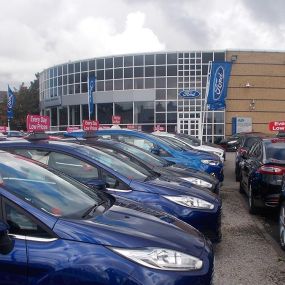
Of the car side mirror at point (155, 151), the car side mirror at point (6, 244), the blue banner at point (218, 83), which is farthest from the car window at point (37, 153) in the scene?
the blue banner at point (218, 83)

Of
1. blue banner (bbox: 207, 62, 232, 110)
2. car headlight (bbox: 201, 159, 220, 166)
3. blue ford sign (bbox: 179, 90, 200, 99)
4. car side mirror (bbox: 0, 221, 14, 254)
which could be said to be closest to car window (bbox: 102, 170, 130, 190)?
car side mirror (bbox: 0, 221, 14, 254)

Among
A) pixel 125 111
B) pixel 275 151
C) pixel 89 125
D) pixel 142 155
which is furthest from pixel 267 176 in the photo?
pixel 125 111

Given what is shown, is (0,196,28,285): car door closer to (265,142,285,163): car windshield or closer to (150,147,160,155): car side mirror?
(265,142,285,163): car windshield

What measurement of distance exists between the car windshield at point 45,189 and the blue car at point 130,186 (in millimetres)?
1103

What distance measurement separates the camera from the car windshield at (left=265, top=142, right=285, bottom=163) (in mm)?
8000

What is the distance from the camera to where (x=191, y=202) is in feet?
17.5

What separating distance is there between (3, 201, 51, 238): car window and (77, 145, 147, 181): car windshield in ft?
8.43

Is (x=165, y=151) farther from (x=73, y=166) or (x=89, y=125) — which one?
(x=73, y=166)

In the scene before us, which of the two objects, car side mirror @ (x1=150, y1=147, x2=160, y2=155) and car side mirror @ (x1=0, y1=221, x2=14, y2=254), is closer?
car side mirror @ (x1=0, y1=221, x2=14, y2=254)

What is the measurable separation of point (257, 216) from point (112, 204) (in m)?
5.05

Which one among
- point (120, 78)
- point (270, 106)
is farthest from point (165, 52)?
point (270, 106)

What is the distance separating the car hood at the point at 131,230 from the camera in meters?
2.96

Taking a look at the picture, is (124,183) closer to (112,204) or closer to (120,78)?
(112,204)

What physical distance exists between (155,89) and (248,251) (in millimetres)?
31623
